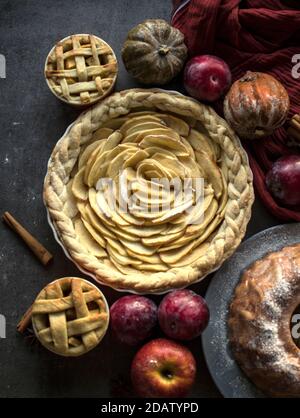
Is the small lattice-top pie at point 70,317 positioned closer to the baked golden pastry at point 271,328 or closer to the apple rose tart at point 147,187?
the apple rose tart at point 147,187

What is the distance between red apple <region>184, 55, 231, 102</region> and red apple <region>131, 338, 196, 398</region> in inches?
34.4

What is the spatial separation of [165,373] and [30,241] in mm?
676

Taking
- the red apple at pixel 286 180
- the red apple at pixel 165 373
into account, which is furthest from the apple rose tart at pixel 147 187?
the red apple at pixel 165 373

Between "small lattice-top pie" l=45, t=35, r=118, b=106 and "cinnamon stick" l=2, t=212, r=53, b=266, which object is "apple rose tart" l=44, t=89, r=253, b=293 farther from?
"cinnamon stick" l=2, t=212, r=53, b=266

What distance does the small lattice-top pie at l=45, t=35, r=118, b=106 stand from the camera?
204cm

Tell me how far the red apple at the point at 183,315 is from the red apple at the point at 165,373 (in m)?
0.06

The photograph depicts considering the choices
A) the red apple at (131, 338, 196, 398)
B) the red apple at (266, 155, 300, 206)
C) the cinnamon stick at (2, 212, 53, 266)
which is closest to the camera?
the red apple at (131, 338, 196, 398)

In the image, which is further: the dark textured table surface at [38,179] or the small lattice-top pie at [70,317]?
the dark textured table surface at [38,179]

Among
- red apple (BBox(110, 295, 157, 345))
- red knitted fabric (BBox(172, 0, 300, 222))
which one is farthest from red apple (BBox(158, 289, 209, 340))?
red knitted fabric (BBox(172, 0, 300, 222))

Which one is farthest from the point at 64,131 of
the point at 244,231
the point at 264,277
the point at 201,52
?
the point at 264,277

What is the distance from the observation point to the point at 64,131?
88.5 inches

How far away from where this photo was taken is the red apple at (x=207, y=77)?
6.70 feet

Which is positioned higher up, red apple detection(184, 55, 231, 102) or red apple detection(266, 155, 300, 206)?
red apple detection(184, 55, 231, 102)
